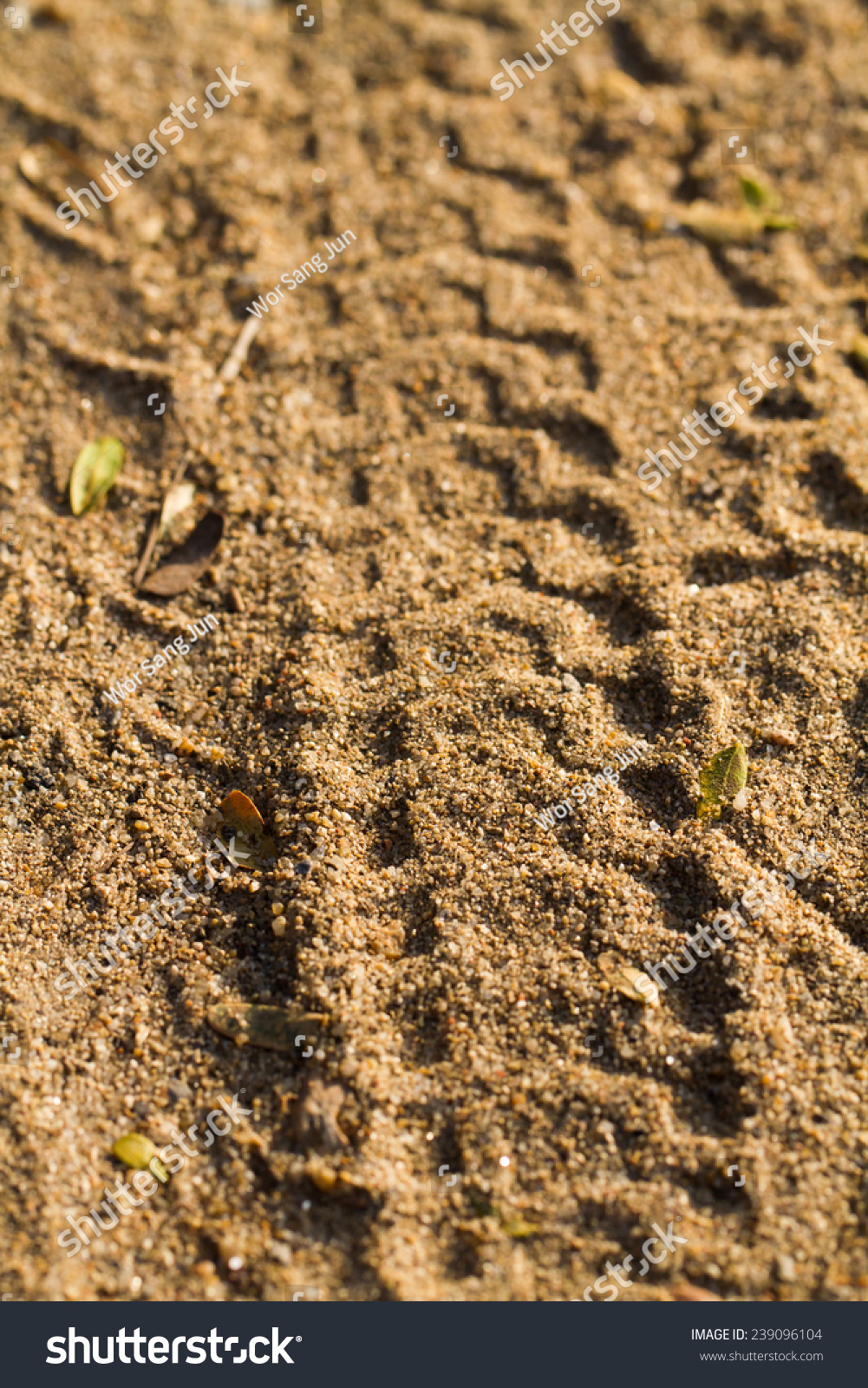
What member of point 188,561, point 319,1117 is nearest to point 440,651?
point 188,561

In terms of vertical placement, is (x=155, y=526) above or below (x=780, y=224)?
below

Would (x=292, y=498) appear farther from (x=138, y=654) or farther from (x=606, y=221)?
(x=606, y=221)

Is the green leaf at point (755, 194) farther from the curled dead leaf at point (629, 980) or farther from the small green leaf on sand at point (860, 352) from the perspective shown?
the curled dead leaf at point (629, 980)

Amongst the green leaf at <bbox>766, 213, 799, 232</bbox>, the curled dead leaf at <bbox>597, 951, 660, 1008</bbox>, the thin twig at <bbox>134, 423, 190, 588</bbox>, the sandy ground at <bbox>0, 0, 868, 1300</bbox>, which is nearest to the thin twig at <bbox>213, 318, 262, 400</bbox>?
the sandy ground at <bbox>0, 0, 868, 1300</bbox>

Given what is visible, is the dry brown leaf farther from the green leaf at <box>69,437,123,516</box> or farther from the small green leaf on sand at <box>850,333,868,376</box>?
the small green leaf on sand at <box>850,333,868,376</box>

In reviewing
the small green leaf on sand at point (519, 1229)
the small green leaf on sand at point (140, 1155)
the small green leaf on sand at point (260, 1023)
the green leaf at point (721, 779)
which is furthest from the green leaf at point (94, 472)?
the small green leaf on sand at point (519, 1229)

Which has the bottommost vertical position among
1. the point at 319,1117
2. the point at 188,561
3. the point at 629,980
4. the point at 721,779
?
the point at 319,1117

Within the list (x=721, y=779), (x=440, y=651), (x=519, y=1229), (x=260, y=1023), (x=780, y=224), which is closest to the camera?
(x=519, y=1229)

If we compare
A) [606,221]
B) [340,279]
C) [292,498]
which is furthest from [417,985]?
[606,221]

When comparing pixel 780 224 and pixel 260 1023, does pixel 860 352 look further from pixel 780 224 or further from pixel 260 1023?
pixel 260 1023
